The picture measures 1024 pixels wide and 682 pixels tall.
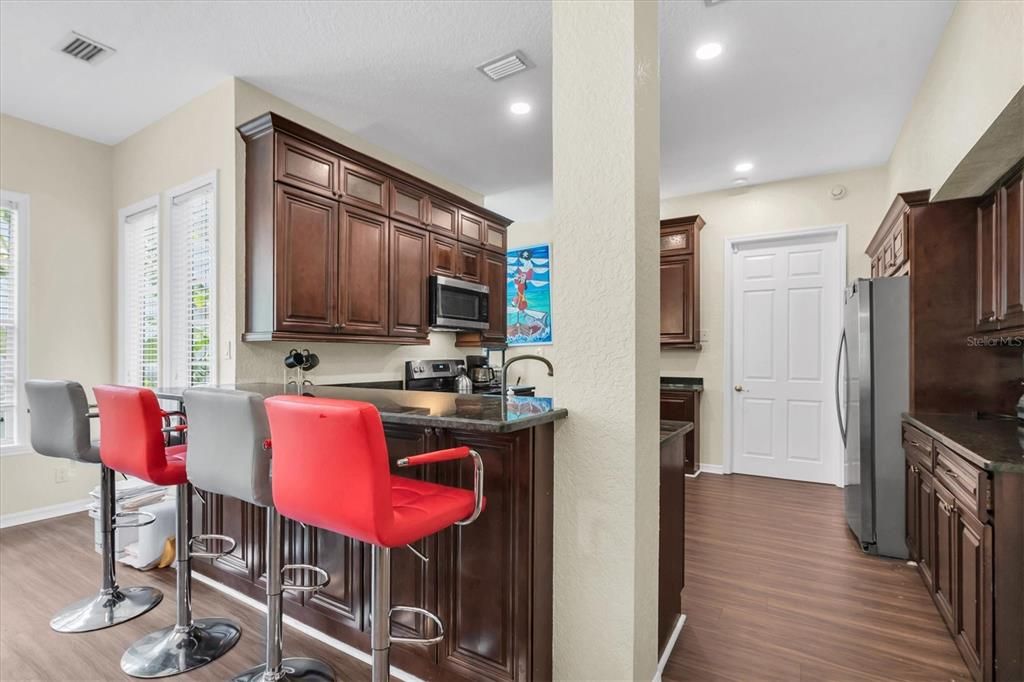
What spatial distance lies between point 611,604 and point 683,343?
3.91 m

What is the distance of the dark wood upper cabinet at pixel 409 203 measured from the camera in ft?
12.4

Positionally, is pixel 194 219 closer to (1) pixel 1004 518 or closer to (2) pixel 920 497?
(1) pixel 1004 518

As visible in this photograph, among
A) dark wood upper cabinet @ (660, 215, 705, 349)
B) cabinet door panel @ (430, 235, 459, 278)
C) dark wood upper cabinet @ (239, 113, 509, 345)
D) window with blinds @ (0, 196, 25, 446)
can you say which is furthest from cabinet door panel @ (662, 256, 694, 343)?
window with blinds @ (0, 196, 25, 446)

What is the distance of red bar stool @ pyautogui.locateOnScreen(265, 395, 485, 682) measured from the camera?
1.27 meters

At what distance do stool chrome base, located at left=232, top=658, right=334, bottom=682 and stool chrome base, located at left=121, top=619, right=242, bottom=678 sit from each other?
10.1 inches

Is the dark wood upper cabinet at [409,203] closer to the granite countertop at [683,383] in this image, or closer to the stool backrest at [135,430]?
the stool backrest at [135,430]

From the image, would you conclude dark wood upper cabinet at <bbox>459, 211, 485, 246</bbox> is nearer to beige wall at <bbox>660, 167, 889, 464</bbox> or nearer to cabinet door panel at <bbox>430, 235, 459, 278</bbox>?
cabinet door panel at <bbox>430, 235, 459, 278</bbox>

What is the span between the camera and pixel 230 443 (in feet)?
5.44

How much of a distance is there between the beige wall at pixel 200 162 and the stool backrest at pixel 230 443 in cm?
152

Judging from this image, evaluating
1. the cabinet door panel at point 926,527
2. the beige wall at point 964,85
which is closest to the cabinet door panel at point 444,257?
the beige wall at point 964,85

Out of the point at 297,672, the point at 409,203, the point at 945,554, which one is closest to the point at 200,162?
the point at 409,203

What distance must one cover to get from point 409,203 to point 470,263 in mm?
934

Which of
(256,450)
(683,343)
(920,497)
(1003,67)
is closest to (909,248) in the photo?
(1003,67)

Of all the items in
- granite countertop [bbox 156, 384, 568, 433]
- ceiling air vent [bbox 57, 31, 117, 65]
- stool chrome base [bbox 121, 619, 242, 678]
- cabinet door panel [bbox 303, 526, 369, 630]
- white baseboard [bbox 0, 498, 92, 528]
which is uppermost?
ceiling air vent [bbox 57, 31, 117, 65]
